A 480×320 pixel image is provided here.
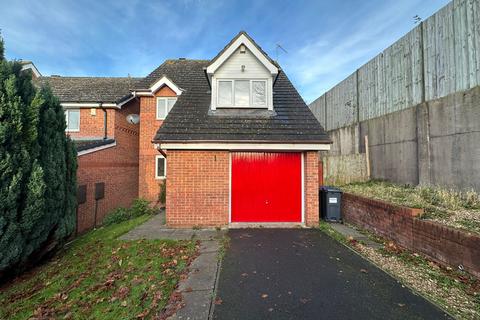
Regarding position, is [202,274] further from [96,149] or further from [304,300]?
[96,149]

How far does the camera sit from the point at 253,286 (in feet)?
12.0

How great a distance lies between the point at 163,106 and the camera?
11.6 metres

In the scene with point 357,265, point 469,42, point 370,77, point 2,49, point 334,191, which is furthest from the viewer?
point 370,77

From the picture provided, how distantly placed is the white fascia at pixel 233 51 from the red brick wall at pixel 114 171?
6.70m

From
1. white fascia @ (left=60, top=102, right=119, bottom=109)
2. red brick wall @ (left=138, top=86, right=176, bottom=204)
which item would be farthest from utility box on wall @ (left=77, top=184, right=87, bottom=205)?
white fascia @ (left=60, top=102, right=119, bottom=109)


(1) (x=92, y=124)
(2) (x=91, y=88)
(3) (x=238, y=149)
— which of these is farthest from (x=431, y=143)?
(2) (x=91, y=88)

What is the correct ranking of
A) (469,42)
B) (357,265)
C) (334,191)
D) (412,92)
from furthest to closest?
(412,92) < (334,191) < (469,42) < (357,265)

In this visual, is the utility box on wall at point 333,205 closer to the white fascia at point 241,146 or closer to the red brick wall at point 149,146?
the white fascia at point 241,146

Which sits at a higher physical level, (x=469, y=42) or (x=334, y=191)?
(x=469, y=42)

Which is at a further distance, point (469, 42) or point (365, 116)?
point (365, 116)

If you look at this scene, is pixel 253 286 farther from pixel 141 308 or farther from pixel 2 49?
pixel 2 49

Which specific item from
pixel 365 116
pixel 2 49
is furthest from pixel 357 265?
pixel 365 116

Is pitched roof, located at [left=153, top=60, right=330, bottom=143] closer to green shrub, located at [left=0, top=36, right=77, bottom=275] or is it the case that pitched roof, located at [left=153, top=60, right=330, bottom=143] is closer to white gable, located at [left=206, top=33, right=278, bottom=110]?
white gable, located at [left=206, top=33, right=278, bottom=110]

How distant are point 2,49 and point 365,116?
564 inches
